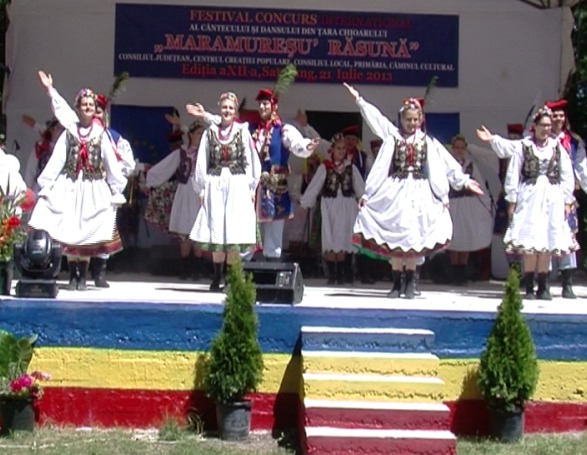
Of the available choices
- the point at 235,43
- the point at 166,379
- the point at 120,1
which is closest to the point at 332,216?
the point at 235,43

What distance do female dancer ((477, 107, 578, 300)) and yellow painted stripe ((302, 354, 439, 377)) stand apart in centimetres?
244

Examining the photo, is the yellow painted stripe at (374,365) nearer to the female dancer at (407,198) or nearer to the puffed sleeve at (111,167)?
the female dancer at (407,198)

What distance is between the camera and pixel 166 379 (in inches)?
315

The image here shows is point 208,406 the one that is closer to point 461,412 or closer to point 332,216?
point 461,412

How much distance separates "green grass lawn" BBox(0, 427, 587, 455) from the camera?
24.2ft

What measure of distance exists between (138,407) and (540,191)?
365 cm

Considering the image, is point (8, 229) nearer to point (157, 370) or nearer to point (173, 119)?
point (157, 370)

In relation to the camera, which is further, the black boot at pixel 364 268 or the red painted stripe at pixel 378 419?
the black boot at pixel 364 268

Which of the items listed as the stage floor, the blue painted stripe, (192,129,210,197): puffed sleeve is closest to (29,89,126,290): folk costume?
the stage floor

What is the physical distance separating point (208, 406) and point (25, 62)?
20.7 ft

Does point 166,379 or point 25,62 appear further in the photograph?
point 25,62

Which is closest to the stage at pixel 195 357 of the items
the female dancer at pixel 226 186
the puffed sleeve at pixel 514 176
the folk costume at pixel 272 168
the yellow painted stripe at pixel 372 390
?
the yellow painted stripe at pixel 372 390

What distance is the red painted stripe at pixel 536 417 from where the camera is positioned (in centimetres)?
799

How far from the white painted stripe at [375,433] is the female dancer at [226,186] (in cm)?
261
